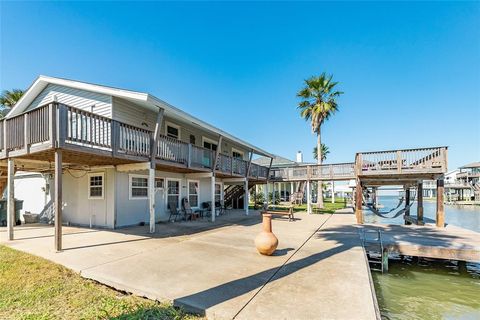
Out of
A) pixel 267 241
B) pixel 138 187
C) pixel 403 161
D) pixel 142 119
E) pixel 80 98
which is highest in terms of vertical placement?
pixel 80 98

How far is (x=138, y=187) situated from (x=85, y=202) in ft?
7.85

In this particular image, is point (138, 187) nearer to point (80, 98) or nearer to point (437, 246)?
point (80, 98)

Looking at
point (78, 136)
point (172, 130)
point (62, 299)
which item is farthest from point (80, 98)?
point (62, 299)

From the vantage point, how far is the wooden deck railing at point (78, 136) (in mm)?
6504

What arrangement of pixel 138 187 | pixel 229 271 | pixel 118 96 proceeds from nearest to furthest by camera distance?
pixel 229 271
pixel 118 96
pixel 138 187

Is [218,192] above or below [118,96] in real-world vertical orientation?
below

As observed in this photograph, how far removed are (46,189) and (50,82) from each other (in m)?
5.42

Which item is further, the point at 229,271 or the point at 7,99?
the point at 7,99

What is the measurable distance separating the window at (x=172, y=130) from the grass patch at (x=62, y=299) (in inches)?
341

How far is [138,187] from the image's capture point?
37.8ft

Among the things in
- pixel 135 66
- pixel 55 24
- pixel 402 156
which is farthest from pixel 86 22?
pixel 402 156

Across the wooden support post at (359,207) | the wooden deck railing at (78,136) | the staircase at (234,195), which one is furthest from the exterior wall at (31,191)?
the wooden support post at (359,207)

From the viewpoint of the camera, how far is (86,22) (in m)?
11.4

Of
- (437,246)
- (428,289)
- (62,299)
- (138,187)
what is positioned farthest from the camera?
(138,187)
